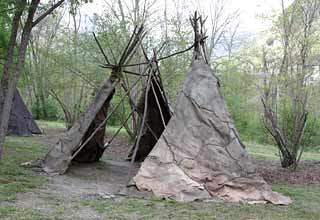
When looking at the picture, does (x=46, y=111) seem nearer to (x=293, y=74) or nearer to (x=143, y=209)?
(x=293, y=74)

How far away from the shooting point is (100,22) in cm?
1497

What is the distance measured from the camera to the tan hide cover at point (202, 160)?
6.17 m

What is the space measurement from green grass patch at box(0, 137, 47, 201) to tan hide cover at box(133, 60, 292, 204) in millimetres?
1711

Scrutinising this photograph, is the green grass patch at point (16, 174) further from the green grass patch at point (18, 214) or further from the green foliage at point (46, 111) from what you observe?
the green foliage at point (46, 111)

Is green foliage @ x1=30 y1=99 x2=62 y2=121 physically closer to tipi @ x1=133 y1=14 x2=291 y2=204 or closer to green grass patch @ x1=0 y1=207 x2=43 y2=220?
tipi @ x1=133 y1=14 x2=291 y2=204

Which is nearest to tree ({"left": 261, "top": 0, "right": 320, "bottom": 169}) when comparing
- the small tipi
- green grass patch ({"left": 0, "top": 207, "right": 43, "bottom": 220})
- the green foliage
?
green grass patch ({"left": 0, "top": 207, "right": 43, "bottom": 220})

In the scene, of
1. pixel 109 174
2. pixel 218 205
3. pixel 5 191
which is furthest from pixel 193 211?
pixel 109 174

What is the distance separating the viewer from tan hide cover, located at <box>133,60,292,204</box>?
6.17 m

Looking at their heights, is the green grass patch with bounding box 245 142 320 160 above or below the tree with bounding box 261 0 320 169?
below

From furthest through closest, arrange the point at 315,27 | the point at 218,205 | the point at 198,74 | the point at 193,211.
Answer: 1. the point at 315,27
2. the point at 198,74
3. the point at 218,205
4. the point at 193,211

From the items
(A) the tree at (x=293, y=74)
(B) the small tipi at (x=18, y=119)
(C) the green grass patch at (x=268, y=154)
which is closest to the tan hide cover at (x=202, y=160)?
(A) the tree at (x=293, y=74)

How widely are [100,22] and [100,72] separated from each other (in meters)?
1.93

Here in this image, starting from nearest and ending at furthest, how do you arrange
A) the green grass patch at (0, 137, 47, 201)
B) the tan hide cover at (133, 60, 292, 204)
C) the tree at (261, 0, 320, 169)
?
the green grass patch at (0, 137, 47, 201) < the tan hide cover at (133, 60, 292, 204) < the tree at (261, 0, 320, 169)

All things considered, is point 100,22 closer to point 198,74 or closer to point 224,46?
point 198,74
